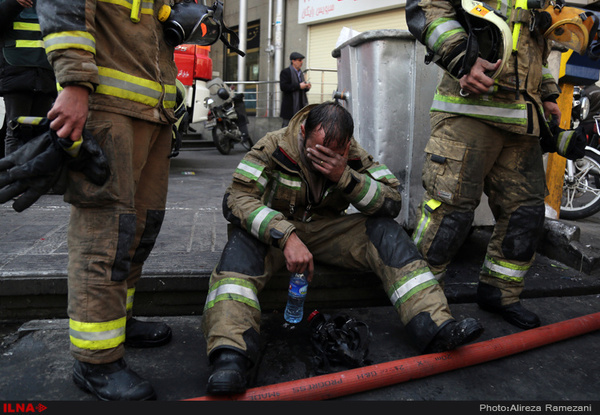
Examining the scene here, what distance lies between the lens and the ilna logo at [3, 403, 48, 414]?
1691 mm

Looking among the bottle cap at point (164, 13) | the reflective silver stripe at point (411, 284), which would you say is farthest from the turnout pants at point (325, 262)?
the bottle cap at point (164, 13)

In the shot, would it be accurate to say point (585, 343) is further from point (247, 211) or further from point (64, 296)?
point (64, 296)

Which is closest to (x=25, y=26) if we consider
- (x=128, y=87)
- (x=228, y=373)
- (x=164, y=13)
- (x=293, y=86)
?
(x=164, y=13)

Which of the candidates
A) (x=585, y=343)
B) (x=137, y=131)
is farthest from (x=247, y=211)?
(x=585, y=343)

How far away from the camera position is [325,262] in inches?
104

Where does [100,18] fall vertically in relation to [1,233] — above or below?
above

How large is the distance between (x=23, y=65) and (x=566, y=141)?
3.83 metres

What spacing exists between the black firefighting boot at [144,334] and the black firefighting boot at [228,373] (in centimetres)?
51

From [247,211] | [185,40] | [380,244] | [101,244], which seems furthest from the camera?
[380,244]

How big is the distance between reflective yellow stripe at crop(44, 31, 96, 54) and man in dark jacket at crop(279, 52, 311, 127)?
25.4ft

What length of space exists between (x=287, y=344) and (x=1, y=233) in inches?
93.6

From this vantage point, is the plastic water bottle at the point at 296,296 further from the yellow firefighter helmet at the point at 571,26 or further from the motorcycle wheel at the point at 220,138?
the motorcycle wheel at the point at 220,138

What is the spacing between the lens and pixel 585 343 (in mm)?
2379

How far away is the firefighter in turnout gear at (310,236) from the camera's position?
6.42 ft
